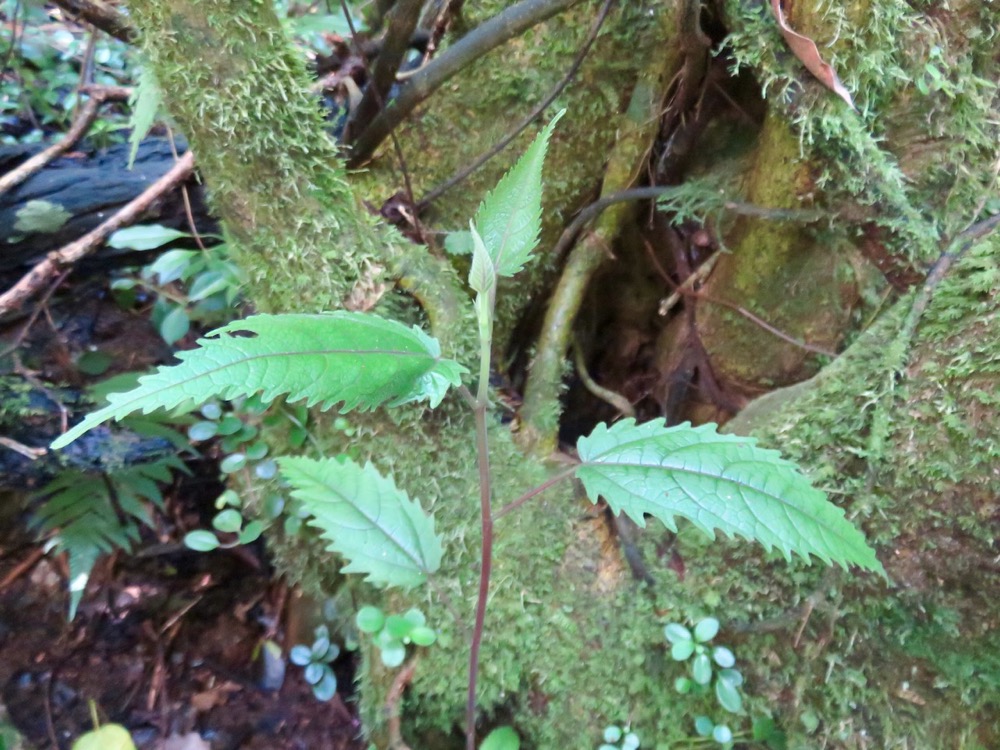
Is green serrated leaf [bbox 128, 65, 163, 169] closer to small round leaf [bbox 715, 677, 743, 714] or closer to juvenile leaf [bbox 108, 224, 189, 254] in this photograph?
juvenile leaf [bbox 108, 224, 189, 254]

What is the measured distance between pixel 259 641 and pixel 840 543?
64.2 inches

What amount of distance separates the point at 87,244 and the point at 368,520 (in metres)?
1.11

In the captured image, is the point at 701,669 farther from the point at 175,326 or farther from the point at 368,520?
the point at 175,326

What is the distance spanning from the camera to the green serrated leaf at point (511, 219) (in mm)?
780

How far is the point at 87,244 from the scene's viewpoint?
158 cm

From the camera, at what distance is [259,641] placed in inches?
71.1

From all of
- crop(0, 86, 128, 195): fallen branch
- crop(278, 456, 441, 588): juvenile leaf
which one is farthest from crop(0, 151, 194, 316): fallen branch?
crop(278, 456, 441, 588): juvenile leaf

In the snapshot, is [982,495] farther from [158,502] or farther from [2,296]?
[2,296]

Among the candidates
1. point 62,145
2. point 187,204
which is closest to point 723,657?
point 187,204

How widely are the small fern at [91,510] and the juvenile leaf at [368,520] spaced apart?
855 mm

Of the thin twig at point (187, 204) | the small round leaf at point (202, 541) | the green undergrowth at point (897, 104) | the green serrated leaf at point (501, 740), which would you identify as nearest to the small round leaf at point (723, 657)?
the green serrated leaf at point (501, 740)

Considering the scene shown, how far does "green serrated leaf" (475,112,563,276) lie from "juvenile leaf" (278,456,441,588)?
486 mm

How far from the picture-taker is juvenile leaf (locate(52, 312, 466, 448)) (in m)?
0.60

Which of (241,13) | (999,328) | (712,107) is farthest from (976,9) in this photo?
(241,13)
